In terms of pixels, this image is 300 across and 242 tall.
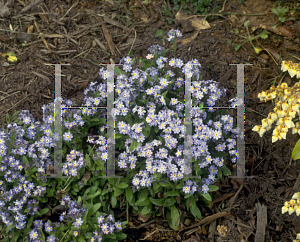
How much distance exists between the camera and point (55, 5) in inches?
205

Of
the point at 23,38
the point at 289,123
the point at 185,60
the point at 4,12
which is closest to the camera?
the point at 289,123

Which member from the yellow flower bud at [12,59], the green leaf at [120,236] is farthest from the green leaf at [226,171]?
the yellow flower bud at [12,59]

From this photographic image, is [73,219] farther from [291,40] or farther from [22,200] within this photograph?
[291,40]

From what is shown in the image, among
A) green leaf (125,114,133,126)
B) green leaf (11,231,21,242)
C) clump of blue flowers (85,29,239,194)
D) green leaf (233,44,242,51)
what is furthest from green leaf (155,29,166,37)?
green leaf (11,231,21,242)

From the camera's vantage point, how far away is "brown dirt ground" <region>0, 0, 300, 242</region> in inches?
149

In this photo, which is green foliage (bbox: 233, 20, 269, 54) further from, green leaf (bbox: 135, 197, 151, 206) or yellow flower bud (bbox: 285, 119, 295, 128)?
green leaf (bbox: 135, 197, 151, 206)

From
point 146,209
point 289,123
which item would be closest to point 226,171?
point 146,209

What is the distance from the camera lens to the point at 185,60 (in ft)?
14.9

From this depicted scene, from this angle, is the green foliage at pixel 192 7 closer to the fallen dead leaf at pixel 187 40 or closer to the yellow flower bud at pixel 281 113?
the fallen dead leaf at pixel 187 40

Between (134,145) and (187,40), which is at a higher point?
(187,40)

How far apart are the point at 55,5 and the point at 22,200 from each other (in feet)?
10.6

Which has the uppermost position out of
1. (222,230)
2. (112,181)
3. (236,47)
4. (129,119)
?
(236,47)

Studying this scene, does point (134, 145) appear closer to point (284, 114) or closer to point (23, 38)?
point (284, 114)

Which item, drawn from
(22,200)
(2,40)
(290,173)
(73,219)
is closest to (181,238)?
(73,219)
